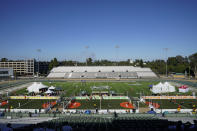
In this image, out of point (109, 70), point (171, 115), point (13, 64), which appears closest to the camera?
point (171, 115)

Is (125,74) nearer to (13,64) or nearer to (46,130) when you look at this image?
(46,130)

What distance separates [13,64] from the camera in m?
109

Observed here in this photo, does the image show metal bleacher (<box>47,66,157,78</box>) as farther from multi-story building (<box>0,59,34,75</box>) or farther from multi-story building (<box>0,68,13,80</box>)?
multi-story building (<box>0,59,34,75</box>)

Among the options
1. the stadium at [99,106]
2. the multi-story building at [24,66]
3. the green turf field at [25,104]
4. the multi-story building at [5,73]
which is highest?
the multi-story building at [24,66]

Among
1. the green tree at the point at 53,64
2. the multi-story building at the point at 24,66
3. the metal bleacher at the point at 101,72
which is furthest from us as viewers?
the multi-story building at the point at 24,66

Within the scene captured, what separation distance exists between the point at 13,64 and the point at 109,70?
71109 mm

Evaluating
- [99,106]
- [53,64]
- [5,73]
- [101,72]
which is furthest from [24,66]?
[99,106]

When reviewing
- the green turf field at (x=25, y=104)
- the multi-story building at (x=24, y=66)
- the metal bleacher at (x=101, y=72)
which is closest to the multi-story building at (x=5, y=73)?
the metal bleacher at (x=101, y=72)

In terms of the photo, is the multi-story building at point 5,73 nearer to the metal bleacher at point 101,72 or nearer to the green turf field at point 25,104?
the metal bleacher at point 101,72

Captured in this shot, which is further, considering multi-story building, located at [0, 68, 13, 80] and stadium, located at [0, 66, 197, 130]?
multi-story building, located at [0, 68, 13, 80]

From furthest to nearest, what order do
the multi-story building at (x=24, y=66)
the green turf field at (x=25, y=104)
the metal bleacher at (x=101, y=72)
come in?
1. the multi-story building at (x=24, y=66)
2. the metal bleacher at (x=101, y=72)
3. the green turf field at (x=25, y=104)

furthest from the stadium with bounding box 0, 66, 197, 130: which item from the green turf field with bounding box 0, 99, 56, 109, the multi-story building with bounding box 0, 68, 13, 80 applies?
the multi-story building with bounding box 0, 68, 13, 80

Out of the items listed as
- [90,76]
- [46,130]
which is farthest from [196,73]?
[46,130]

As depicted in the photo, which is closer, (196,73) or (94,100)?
(94,100)
